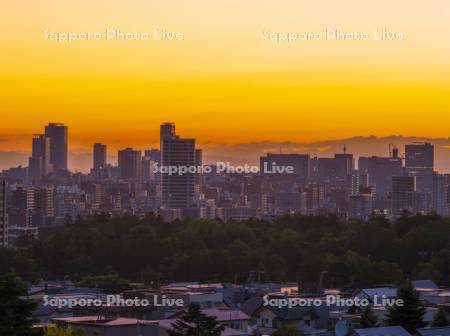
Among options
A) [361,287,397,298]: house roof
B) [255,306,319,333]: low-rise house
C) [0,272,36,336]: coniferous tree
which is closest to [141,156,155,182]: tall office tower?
[361,287,397,298]: house roof

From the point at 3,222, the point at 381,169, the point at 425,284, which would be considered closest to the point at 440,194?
the point at 381,169

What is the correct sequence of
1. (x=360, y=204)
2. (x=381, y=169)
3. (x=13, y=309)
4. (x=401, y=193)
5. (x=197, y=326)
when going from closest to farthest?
(x=13, y=309) → (x=197, y=326) → (x=360, y=204) → (x=401, y=193) → (x=381, y=169)

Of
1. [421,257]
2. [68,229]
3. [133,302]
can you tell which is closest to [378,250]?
[421,257]

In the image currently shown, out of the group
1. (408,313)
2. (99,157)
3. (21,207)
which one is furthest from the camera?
(99,157)

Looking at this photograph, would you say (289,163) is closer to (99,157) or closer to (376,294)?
(99,157)

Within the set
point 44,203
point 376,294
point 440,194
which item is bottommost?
point 376,294

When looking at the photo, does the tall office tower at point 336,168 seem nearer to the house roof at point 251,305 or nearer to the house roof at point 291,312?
the house roof at point 251,305

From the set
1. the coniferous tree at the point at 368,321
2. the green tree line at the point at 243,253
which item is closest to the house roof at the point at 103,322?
the coniferous tree at the point at 368,321
